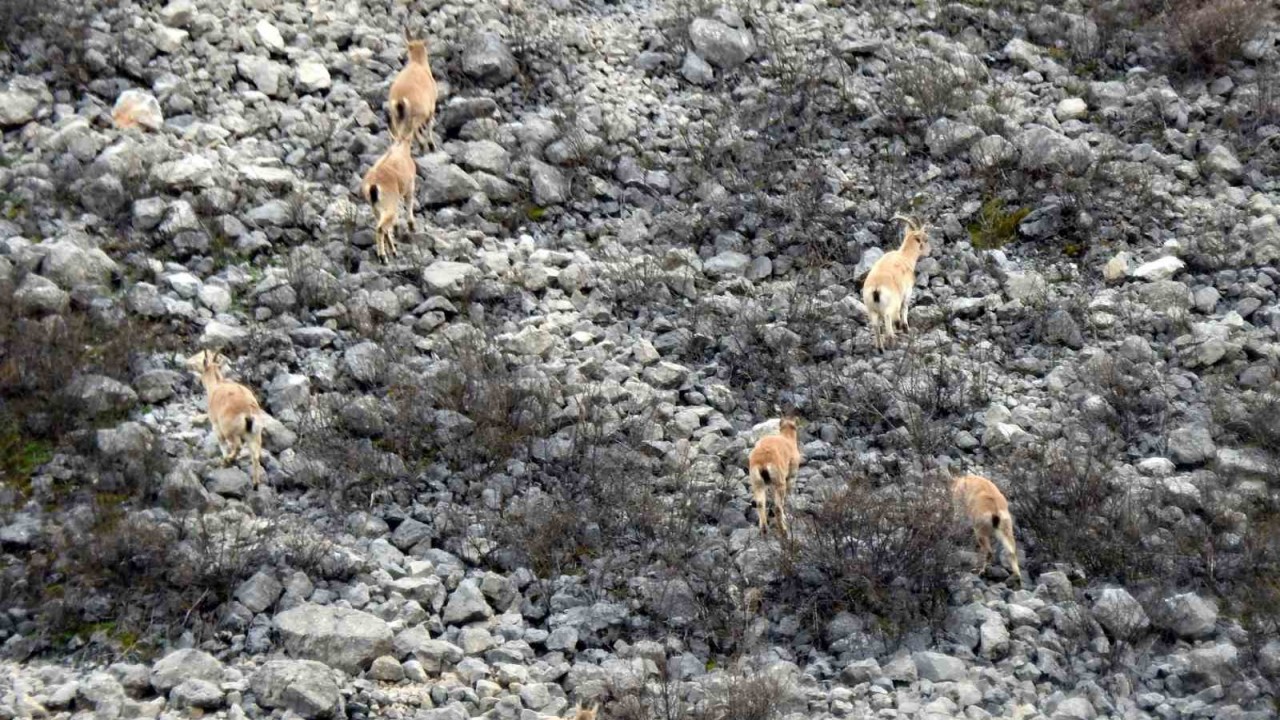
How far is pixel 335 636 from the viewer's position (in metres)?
9.66

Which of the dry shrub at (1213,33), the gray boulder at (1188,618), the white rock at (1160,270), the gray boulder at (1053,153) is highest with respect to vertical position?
the dry shrub at (1213,33)

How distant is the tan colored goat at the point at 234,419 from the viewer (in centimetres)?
1090

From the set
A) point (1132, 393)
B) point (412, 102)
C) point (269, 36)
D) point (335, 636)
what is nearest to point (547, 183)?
point (412, 102)

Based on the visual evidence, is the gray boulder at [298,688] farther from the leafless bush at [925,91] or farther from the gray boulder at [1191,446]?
the leafless bush at [925,91]

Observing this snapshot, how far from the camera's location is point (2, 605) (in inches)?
393

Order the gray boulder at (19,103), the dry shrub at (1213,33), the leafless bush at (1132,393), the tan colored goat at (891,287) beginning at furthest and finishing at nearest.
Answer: the dry shrub at (1213,33) < the gray boulder at (19,103) < the tan colored goat at (891,287) < the leafless bush at (1132,393)

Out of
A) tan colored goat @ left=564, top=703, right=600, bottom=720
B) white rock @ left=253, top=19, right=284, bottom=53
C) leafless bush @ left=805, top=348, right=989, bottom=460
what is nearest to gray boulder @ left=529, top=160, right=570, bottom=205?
white rock @ left=253, top=19, right=284, bottom=53

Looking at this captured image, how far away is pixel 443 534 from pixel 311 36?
23.0 feet

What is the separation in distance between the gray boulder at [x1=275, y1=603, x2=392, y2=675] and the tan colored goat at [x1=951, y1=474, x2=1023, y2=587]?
162 inches

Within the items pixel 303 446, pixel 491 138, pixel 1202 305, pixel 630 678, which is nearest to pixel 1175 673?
pixel 630 678

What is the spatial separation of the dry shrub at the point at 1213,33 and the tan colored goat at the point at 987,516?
771 cm

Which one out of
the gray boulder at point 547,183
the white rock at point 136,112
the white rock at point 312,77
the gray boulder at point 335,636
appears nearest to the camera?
the gray boulder at point 335,636

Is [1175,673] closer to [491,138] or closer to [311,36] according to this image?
[491,138]

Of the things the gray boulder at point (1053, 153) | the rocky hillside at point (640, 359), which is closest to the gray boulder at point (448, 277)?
the rocky hillside at point (640, 359)
